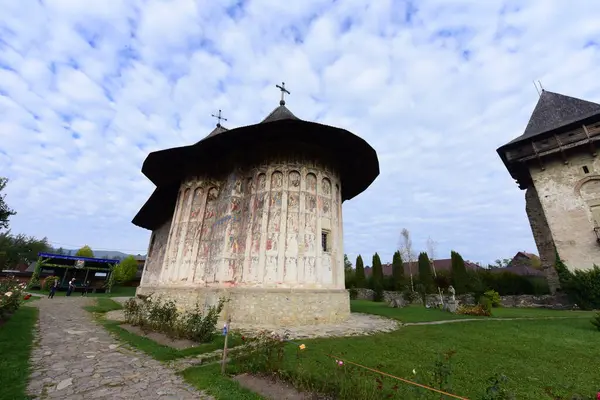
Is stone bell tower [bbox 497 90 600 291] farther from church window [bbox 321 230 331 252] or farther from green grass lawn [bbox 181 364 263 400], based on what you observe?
green grass lawn [bbox 181 364 263 400]

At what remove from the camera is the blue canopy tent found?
24.5m

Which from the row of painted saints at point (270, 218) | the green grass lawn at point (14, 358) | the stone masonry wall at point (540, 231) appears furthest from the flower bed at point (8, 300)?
the stone masonry wall at point (540, 231)

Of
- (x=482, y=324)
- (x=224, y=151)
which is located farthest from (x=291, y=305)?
(x=224, y=151)

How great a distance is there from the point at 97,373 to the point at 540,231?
2565cm

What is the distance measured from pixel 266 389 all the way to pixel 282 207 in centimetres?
687

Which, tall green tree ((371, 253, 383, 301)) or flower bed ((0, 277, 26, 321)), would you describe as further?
tall green tree ((371, 253, 383, 301))

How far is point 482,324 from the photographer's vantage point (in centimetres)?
852

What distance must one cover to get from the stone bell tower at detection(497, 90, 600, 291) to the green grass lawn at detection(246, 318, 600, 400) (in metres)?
10.7

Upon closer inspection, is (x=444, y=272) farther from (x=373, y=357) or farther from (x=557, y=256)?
(x=373, y=357)

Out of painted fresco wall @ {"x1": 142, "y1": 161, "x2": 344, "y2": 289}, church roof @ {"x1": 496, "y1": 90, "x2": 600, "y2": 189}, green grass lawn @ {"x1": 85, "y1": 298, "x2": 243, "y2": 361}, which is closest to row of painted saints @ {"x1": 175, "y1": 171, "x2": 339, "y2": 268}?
painted fresco wall @ {"x1": 142, "y1": 161, "x2": 344, "y2": 289}

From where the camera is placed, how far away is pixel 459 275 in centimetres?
2167

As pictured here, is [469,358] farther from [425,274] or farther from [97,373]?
[425,274]

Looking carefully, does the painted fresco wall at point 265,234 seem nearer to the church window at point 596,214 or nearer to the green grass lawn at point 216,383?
the green grass lawn at point 216,383

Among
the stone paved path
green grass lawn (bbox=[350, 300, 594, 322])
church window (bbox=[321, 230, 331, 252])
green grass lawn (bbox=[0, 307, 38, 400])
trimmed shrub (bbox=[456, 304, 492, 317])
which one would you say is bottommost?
the stone paved path
